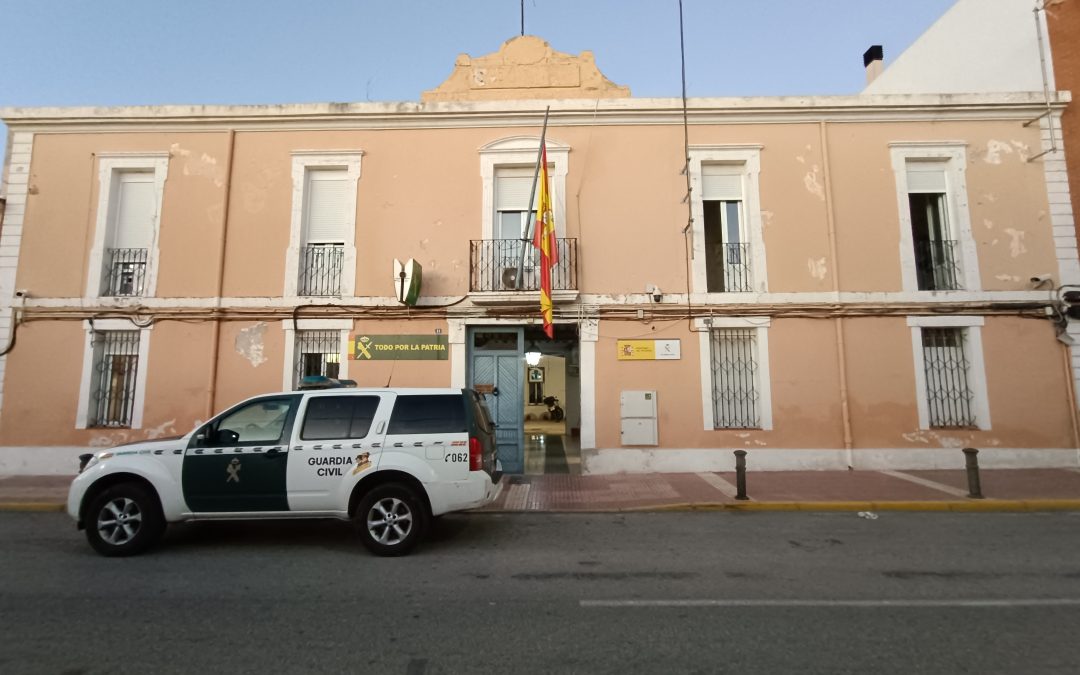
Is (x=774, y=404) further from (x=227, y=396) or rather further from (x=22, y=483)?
(x=22, y=483)

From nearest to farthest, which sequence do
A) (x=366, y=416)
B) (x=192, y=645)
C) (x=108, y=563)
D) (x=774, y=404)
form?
(x=192, y=645)
(x=108, y=563)
(x=366, y=416)
(x=774, y=404)

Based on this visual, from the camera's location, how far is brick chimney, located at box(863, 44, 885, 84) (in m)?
19.8

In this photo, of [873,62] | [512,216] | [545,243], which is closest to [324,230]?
[512,216]

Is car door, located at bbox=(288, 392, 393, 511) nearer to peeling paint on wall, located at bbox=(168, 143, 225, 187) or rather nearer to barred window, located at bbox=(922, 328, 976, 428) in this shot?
peeling paint on wall, located at bbox=(168, 143, 225, 187)

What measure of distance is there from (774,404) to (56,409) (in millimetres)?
14512

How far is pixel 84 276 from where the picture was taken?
451 inches

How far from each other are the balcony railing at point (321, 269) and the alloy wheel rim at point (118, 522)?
620 cm

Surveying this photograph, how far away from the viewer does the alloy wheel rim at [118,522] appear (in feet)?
19.4

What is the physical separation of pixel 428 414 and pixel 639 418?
5.81m

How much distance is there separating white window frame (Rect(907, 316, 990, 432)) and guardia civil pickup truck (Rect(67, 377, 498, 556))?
9.62 metres

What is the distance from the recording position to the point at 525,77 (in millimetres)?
12516

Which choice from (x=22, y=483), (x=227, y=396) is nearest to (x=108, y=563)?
(x=227, y=396)

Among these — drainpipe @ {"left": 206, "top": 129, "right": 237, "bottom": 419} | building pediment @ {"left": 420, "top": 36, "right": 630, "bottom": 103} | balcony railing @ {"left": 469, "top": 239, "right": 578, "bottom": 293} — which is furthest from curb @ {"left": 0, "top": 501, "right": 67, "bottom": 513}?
building pediment @ {"left": 420, "top": 36, "right": 630, "bottom": 103}

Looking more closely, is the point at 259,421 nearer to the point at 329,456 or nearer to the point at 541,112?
the point at 329,456
